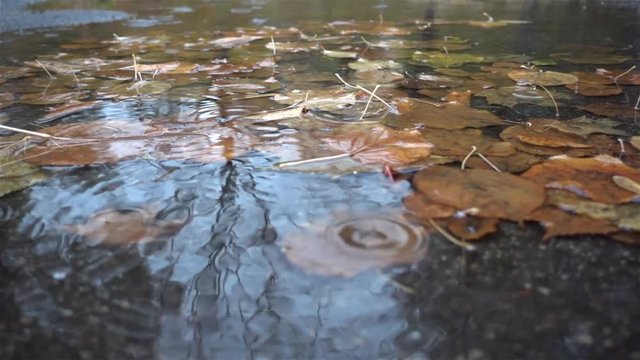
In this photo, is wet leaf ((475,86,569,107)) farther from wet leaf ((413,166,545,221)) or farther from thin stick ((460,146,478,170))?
wet leaf ((413,166,545,221))

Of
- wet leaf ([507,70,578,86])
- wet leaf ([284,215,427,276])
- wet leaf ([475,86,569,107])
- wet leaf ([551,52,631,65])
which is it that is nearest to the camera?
wet leaf ([284,215,427,276])

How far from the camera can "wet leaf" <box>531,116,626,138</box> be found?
1.33 meters

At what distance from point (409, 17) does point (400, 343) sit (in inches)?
161

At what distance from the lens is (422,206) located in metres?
0.97

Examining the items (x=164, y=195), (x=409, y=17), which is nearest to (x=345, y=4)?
(x=409, y=17)

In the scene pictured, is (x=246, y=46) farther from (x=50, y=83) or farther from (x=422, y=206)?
(x=422, y=206)

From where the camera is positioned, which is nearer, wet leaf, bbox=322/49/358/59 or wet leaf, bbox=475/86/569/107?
wet leaf, bbox=475/86/569/107

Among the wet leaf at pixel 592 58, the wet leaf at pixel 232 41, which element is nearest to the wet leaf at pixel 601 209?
the wet leaf at pixel 592 58

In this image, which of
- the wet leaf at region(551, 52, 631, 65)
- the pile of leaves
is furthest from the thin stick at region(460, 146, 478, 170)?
the wet leaf at region(551, 52, 631, 65)

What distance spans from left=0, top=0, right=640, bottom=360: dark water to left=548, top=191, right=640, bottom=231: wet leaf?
64 mm

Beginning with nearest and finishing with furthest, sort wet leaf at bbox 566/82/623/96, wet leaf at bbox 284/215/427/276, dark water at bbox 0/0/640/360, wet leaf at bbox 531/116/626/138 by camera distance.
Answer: dark water at bbox 0/0/640/360 → wet leaf at bbox 284/215/427/276 → wet leaf at bbox 531/116/626/138 → wet leaf at bbox 566/82/623/96

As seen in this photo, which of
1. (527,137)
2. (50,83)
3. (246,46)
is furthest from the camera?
(246,46)

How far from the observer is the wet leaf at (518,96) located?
1.62 metres

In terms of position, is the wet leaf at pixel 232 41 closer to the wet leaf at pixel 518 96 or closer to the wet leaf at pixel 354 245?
the wet leaf at pixel 518 96
